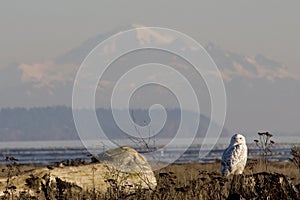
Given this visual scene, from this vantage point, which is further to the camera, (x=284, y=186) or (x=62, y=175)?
(x=62, y=175)

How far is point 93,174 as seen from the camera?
1906cm

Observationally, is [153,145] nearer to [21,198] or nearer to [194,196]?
[194,196]

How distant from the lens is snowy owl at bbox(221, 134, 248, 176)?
2095cm

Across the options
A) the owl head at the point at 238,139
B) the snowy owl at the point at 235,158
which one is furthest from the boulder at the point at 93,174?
the owl head at the point at 238,139

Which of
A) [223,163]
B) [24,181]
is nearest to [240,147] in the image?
[223,163]

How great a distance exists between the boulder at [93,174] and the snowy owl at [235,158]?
6.01 feet

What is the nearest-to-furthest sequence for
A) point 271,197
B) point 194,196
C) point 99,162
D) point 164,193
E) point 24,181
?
point 271,197, point 164,193, point 194,196, point 24,181, point 99,162

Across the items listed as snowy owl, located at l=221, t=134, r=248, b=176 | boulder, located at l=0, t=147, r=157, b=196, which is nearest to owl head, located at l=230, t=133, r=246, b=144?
snowy owl, located at l=221, t=134, r=248, b=176

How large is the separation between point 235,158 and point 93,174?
4.06 meters

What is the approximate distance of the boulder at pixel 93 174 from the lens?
748 inches

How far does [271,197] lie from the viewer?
10492mm

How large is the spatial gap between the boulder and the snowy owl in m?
1.83

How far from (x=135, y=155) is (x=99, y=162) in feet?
4.42

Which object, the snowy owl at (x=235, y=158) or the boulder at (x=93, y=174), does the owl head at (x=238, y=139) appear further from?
the boulder at (x=93, y=174)
